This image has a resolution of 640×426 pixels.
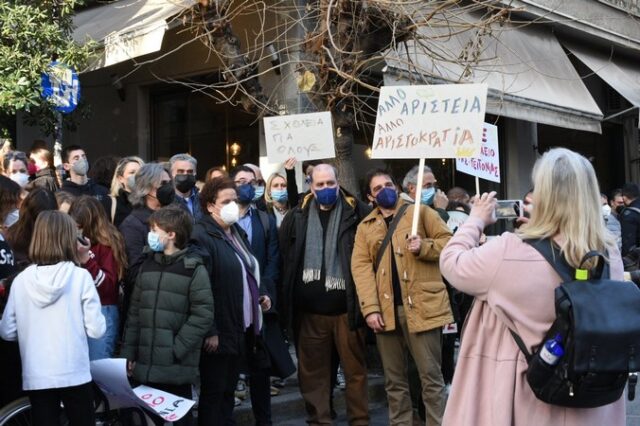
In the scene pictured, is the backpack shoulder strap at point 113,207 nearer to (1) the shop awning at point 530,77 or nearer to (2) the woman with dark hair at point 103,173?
(2) the woman with dark hair at point 103,173

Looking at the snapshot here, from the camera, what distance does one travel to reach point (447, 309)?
621 centimetres

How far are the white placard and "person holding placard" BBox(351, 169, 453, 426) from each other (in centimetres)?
160

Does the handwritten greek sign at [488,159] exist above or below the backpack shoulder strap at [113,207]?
above

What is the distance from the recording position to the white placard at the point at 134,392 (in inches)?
207

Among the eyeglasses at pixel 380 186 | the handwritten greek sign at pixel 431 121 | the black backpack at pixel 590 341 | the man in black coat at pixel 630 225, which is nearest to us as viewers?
the black backpack at pixel 590 341

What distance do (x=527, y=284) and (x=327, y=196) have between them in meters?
3.41

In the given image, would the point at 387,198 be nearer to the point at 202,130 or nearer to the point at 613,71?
the point at 202,130

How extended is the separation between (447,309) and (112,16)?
7.18 m

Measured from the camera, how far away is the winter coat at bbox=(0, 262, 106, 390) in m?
4.85

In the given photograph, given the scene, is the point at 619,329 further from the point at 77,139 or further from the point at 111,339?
the point at 77,139

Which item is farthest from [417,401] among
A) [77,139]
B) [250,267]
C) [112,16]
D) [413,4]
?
[77,139]

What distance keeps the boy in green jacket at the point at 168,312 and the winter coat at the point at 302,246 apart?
4.27ft

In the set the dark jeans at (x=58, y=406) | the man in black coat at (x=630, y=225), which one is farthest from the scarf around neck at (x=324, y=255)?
the man in black coat at (x=630, y=225)

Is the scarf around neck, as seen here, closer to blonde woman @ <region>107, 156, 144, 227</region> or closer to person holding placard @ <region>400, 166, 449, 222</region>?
person holding placard @ <region>400, 166, 449, 222</region>
